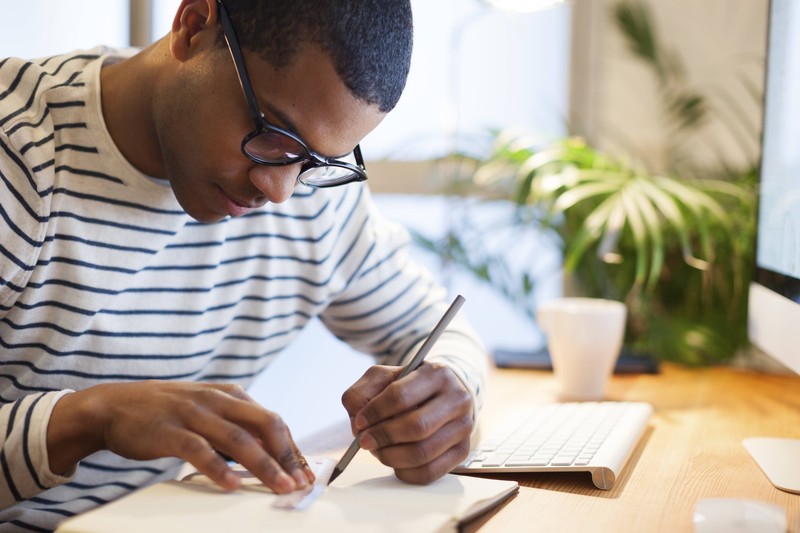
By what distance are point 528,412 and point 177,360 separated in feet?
1.47

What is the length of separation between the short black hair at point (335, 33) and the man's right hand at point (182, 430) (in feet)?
1.06

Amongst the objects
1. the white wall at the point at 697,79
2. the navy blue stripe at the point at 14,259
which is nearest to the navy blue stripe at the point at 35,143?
the navy blue stripe at the point at 14,259

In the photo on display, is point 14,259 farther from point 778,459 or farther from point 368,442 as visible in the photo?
point 778,459

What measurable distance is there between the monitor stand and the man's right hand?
0.47 metres

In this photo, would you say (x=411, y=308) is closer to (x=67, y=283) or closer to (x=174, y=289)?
(x=174, y=289)

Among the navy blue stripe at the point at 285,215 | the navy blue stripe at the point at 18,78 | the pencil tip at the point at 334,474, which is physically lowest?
the pencil tip at the point at 334,474

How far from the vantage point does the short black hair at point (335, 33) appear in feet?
2.63

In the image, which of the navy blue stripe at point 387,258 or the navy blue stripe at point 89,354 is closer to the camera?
the navy blue stripe at point 89,354

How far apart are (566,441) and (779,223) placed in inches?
16.6

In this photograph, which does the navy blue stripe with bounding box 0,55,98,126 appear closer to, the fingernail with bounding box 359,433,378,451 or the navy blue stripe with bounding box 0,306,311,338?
the navy blue stripe with bounding box 0,306,311,338

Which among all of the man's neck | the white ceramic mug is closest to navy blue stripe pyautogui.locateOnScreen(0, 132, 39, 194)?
the man's neck

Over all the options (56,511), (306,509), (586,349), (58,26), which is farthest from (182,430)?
(58,26)

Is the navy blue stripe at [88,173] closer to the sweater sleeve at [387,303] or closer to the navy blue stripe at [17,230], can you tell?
the navy blue stripe at [17,230]

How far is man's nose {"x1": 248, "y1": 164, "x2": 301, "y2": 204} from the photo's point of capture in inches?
33.6
